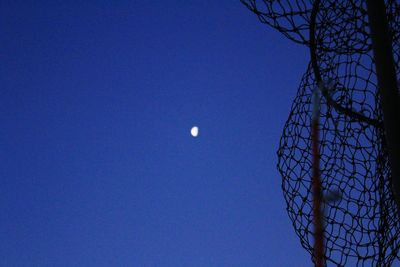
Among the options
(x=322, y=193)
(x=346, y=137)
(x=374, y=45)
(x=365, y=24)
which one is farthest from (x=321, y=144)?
(x=374, y=45)

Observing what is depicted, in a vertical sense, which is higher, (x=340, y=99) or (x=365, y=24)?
(x=365, y=24)

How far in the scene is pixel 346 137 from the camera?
246 centimetres

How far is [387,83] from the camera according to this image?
151cm

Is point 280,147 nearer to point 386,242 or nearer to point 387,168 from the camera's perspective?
point 387,168

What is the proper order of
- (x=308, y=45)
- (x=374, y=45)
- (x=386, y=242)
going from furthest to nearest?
(x=308, y=45), (x=386, y=242), (x=374, y=45)

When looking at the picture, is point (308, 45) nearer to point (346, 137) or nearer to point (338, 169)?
point (346, 137)

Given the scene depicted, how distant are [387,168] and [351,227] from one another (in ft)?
1.27

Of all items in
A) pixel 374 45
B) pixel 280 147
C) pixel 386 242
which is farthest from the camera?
pixel 280 147

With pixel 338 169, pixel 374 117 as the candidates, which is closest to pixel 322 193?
pixel 338 169

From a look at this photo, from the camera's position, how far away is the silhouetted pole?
1429mm

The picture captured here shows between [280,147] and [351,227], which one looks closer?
[351,227]

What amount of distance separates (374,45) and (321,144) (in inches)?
41.4

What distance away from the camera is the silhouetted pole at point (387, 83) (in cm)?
143

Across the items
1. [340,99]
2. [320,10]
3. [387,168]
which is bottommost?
[387,168]
